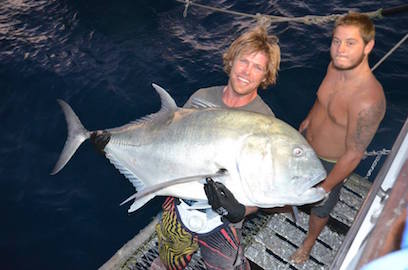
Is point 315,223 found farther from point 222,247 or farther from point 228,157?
point 228,157

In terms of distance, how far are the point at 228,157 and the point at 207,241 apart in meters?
0.96

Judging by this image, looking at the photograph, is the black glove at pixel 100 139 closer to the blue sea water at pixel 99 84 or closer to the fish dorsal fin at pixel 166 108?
the fish dorsal fin at pixel 166 108

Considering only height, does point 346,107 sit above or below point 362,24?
below

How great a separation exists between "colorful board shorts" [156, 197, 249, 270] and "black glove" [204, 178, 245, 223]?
0.36 m

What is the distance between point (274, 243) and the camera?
3.62 meters

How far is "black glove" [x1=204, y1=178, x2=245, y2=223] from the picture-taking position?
2203 millimetres

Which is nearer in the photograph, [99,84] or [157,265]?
[157,265]

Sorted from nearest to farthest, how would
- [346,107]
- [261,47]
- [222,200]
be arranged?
[222,200] → [261,47] → [346,107]

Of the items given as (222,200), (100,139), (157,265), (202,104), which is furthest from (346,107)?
(157,265)

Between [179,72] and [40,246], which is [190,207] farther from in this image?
[179,72]

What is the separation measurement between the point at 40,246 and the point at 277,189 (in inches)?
141

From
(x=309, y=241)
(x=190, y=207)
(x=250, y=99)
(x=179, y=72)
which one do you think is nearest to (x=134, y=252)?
(x=190, y=207)

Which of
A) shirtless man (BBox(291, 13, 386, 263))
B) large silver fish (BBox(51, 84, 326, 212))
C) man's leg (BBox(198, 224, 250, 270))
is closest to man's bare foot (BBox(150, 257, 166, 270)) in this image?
man's leg (BBox(198, 224, 250, 270))

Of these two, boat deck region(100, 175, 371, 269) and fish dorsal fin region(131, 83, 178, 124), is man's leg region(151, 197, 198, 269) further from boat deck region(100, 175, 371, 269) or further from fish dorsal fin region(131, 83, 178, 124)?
fish dorsal fin region(131, 83, 178, 124)
